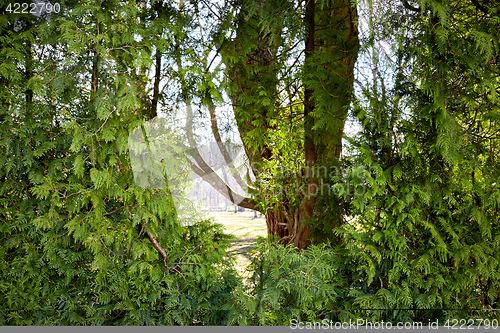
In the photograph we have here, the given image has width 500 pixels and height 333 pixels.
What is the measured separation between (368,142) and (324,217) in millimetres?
864

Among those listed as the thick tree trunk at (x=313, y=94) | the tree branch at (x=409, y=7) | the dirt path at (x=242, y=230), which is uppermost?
the tree branch at (x=409, y=7)

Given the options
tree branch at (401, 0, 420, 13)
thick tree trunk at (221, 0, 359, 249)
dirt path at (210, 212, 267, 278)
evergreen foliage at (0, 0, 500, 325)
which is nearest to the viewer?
evergreen foliage at (0, 0, 500, 325)

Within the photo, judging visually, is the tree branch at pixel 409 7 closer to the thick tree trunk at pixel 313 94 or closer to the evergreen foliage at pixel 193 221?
the evergreen foliage at pixel 193 221

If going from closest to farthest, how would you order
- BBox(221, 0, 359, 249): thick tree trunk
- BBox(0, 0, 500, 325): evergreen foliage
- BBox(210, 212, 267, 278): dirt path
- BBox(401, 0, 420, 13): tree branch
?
BBox(0, 0, 500, 325): evergreen foliage, BBox(401, 0, 420, 13): tree branch, BBox(221, 0, 359, 249): thick tree trunk, BBox(210, 212, 267, 278): dirt path

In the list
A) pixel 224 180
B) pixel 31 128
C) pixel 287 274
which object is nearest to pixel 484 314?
pixel 287 274

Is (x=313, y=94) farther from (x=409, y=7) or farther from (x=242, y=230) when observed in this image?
(x=242, y=230)

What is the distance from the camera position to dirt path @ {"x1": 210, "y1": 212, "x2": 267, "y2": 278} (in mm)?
2805

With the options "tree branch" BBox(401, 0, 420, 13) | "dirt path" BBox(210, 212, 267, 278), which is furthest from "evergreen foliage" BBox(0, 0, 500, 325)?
"dirt path" BBox(210, 212, 267, 278)

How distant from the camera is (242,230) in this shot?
343 centimetres

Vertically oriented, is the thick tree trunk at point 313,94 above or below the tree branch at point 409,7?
A: below

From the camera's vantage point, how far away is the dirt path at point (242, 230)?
2805mm

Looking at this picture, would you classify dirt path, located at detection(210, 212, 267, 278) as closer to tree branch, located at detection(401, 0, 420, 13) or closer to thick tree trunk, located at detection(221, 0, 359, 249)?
thick tree trunk, located at detection(221, 0, 359, 249)

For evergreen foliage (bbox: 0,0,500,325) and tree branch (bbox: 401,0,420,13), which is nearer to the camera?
evergreen foliage (bbox: 0,0,500,325)

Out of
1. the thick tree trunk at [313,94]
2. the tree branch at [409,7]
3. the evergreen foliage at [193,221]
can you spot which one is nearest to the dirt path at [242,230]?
the evergreen foliage at [193,221]
